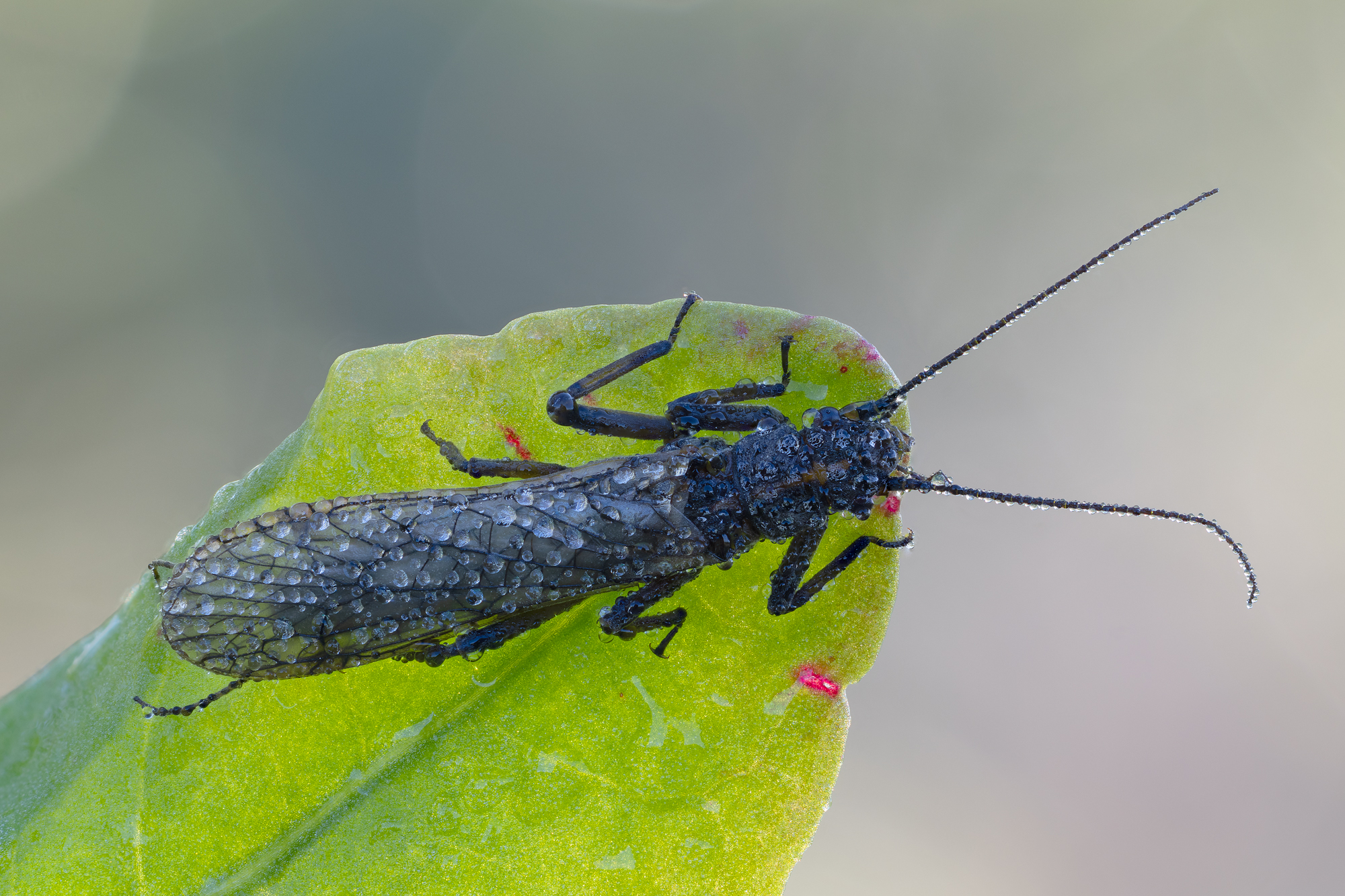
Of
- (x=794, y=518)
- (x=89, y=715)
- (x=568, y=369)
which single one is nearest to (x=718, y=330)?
(x=568, y=369)

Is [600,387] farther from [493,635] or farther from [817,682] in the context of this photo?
[817,682]

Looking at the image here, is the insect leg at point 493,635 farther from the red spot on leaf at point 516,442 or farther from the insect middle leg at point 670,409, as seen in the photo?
the insect middle leg at point 670,409

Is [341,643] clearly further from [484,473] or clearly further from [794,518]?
[794,518]

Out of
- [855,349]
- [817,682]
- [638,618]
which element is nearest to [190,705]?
[638,618]

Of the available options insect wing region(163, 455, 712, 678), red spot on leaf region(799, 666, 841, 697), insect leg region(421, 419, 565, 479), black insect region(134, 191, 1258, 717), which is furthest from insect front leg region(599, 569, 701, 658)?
insect leg region(421, 419, 565, 479)

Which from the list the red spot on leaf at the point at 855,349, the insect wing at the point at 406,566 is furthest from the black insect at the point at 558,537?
the red spot on leaf at the point at 855,349
